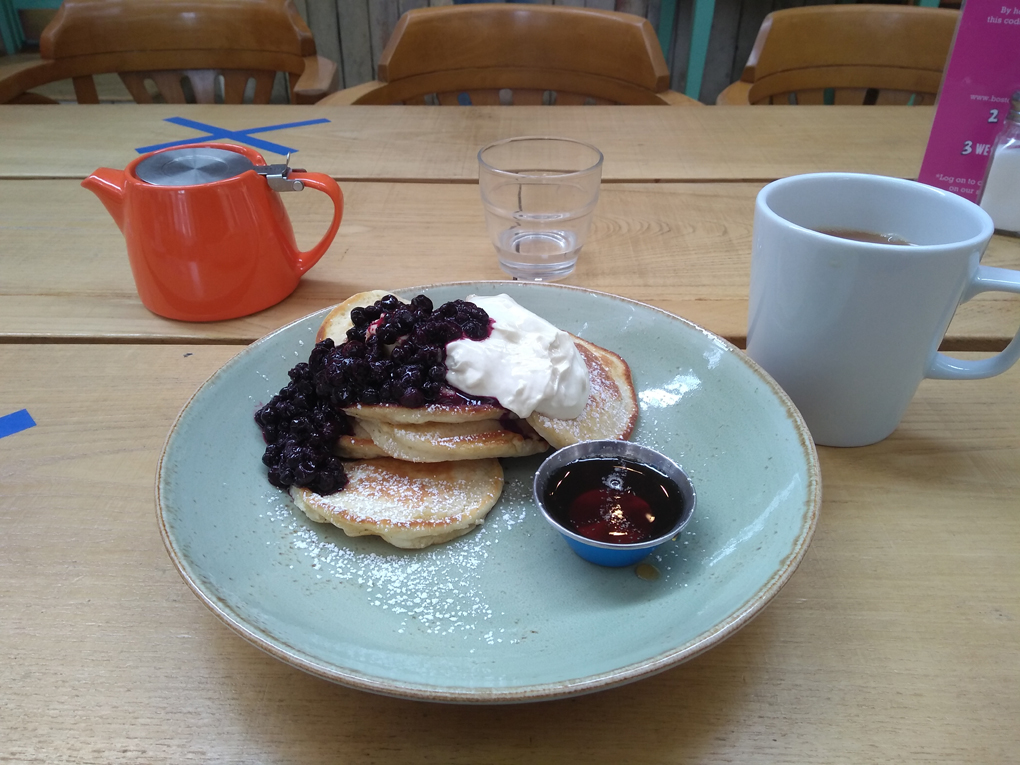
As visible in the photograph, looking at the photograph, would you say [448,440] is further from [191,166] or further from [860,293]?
[191,166]

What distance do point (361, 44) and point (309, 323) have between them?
3603 mm

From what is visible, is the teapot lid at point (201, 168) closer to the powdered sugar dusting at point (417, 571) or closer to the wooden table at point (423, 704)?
the wooden table at point (423, 704)

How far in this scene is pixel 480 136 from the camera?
1.91 metres

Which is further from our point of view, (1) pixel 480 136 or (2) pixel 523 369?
(1) pixel 480 136

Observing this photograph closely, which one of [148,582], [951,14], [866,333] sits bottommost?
[148,582]

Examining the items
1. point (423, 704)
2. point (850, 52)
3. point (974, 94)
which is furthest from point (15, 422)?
point (850, 52)

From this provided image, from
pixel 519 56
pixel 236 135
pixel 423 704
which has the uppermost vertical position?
pixel 519 56

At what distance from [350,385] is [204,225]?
0.46 metres

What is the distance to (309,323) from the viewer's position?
3.48ft

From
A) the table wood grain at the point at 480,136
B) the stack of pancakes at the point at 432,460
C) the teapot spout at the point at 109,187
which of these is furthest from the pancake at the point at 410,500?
the table wood grain at the point at 480,136

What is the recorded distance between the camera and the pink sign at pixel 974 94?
1.30 m

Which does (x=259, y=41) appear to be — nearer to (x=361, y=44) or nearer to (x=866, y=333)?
(x=361, y=44)

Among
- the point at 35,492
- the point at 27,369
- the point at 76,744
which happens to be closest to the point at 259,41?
the point at 27,369

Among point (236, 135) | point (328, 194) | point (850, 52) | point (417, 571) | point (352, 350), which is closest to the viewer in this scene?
point (417, 571)
